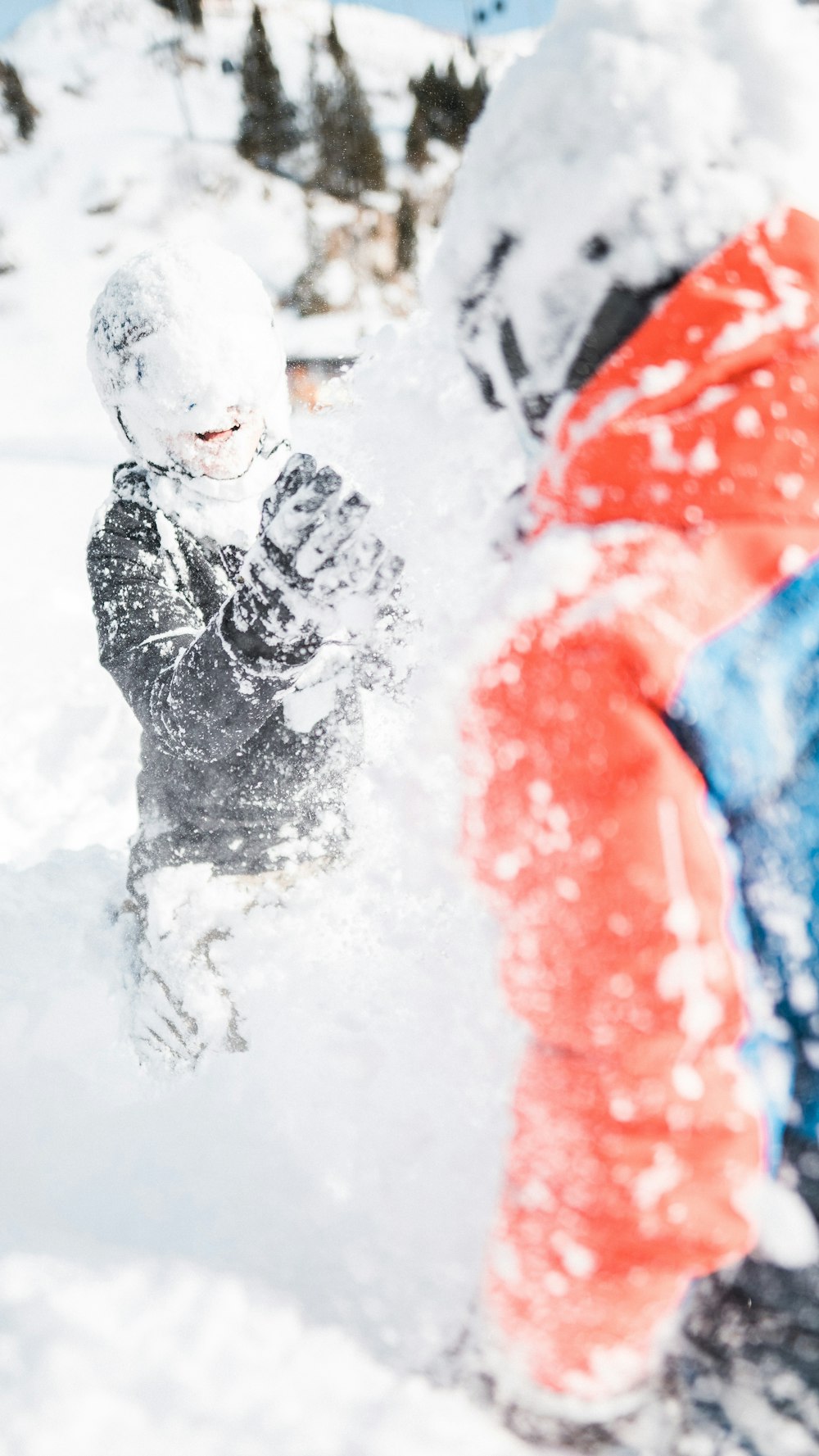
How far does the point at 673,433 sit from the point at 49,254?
22.4 m

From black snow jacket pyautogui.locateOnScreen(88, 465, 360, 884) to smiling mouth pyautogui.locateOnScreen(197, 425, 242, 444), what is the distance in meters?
0.19

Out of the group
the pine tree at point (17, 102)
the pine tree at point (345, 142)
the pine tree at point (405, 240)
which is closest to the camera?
the pine tree at point (405, 240)

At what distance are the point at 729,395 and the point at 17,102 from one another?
91.5 feet

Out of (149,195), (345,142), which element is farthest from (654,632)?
(345,142)

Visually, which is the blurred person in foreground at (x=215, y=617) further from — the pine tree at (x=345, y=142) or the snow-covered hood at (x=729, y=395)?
the pine tree at (x=345, y=142)

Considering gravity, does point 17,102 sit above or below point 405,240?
below

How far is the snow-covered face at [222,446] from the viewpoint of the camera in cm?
160

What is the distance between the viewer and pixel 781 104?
0.63 m

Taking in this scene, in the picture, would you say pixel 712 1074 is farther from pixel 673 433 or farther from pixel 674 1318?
pixel 673 433

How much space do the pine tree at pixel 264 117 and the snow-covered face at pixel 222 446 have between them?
2346 centimetres

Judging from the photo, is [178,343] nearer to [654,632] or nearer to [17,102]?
[654,632]

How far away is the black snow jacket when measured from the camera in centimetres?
137

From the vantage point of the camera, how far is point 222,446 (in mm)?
1623

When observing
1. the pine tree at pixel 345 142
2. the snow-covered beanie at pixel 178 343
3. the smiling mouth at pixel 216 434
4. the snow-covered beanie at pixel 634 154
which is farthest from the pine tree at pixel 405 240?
the snow-covered beanie at pixel 634 154
